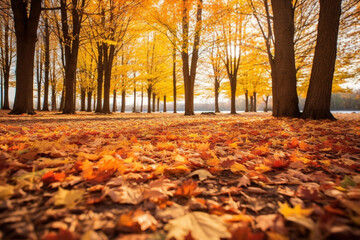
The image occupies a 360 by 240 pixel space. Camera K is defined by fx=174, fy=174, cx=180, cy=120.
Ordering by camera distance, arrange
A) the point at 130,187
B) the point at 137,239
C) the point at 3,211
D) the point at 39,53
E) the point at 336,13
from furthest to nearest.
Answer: the point at 39,53 < the point at 336,13 < the point at 130,187 < the point at 3,211 < the point at 137,239

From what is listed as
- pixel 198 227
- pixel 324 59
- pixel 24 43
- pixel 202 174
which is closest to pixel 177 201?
pixel 198 227

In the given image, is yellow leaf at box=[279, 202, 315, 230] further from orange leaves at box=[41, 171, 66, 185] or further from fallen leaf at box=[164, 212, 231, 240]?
orange leaves at box=[41, 171, 66, 185]

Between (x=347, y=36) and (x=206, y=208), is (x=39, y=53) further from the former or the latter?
(x=347, y=36)

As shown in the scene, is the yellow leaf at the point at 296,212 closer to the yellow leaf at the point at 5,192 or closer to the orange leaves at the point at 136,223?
the orange leaves at the point at 136,223

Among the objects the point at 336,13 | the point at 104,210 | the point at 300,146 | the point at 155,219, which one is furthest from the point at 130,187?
the point at 336,13

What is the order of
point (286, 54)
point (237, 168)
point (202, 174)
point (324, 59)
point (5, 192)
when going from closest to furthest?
point (5, 192) < point (202, 174) < point (237, 168) < point (324, 59) < point (286, 54)

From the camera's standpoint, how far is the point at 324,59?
A: 535 cm

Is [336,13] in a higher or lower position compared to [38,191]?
higher

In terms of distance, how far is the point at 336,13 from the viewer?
17.0ft

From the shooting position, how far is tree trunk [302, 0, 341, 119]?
17.1 ft

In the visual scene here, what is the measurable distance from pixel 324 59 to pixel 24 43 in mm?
11175

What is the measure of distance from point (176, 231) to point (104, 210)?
42 cm

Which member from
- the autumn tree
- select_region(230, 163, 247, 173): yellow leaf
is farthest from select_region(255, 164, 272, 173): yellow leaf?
the autumn tree

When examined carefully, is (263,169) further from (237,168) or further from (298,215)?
(298,215)
